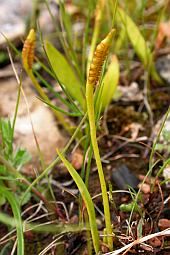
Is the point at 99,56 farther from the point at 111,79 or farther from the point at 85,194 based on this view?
the point at 111,79

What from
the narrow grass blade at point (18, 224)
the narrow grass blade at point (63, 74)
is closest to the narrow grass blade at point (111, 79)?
the narrow grass blade at point (63, 74)

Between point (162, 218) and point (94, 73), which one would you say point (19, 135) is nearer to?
point (162, 218)

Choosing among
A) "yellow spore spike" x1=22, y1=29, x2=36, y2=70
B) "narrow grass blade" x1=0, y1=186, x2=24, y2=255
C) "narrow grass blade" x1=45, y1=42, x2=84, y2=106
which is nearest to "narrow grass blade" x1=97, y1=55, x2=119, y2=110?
"narrow grass blade" x1=45, y1=42, x2=84, y2=106

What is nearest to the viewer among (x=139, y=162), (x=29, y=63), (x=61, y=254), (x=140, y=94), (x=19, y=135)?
(x=61, y=254)

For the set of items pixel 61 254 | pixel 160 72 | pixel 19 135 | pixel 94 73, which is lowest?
pixel 61 254

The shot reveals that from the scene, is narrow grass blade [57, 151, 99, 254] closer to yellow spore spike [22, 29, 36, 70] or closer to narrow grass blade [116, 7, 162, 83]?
yellow spore spike [22, 29, 36, 70]

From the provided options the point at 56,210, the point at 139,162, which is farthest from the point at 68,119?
the point at 56,210
